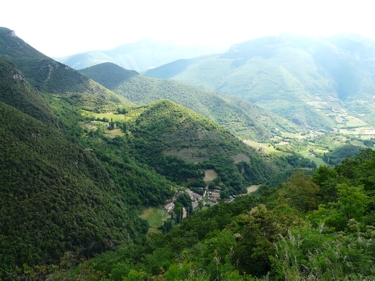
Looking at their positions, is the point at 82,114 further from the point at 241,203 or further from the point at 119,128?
the point at 241,203

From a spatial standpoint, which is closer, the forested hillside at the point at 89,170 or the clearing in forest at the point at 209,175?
A: the forested hillside at the point at 89,170

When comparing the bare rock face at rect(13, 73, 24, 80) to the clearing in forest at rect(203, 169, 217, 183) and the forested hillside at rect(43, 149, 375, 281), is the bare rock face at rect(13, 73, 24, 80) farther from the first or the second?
the forested hillside at rect(43, 149, 375, 281)

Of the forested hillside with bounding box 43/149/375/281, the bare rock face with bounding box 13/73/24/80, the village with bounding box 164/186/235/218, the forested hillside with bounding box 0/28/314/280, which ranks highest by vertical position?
the bare rock face with bounding box 13/73/24/80

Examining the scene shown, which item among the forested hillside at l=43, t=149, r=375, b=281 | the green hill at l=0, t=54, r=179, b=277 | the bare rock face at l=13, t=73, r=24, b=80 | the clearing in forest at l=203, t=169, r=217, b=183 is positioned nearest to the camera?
the forested hillside at l=43, t=149, r=375, b=281

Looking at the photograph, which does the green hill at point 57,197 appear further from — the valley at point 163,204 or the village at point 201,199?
the village at point 201,199

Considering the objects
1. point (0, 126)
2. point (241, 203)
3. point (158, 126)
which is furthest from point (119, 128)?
point (241, 203)

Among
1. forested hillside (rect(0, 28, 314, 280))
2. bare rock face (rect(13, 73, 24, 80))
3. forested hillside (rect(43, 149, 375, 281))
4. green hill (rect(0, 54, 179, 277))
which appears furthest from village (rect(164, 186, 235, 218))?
bare rock face (rect(13, 73, 24, 80))

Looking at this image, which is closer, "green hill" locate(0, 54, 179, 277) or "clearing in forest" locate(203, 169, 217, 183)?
"green hill" locate(0, 54, 179, 277)

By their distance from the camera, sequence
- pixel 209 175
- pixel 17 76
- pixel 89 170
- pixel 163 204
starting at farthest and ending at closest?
1. pixel 17 76
2. pixel 209 175
3. pixel 163 204
4. pixel 89 170

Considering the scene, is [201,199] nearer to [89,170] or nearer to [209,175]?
[209,175]

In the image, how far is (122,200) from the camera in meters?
106

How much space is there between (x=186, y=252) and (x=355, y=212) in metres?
22.0

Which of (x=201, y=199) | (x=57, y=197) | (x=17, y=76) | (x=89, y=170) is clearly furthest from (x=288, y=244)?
(x=17, y=76)

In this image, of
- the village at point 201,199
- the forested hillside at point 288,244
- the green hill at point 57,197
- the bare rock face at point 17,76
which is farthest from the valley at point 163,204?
the village at point 201,199
